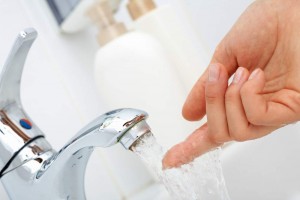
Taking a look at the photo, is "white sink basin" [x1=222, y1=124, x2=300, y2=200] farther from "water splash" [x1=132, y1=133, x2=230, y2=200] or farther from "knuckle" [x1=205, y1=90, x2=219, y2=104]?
"knuckle" [x1=205, y1=90, x2=219, y2=104]

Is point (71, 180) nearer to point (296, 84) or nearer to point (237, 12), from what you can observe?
point (296, 84)

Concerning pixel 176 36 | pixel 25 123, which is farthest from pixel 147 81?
pixel 25 123

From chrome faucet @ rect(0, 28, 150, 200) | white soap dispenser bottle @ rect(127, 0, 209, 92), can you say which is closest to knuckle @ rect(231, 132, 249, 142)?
chrome faucet @ rect(0, 28, 150, 200)

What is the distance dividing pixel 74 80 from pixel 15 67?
24 cm

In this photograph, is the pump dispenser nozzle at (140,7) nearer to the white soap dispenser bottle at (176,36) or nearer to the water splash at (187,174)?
the white soap dispenser bottle at (176,36)

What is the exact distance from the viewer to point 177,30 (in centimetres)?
55

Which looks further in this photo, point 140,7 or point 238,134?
point 140,7

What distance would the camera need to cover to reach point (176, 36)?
549mm

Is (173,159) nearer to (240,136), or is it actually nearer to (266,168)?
(240,136)

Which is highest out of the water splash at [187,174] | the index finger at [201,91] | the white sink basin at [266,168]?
the index finger at [201,91]

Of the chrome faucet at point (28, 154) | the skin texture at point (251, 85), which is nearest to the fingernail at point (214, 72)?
the skin texture at point (251, 85)

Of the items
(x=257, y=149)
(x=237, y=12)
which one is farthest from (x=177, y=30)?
(x=257, y=149)

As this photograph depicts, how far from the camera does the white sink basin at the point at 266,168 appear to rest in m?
0.48

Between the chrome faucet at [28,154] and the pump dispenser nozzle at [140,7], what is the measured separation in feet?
0.80
